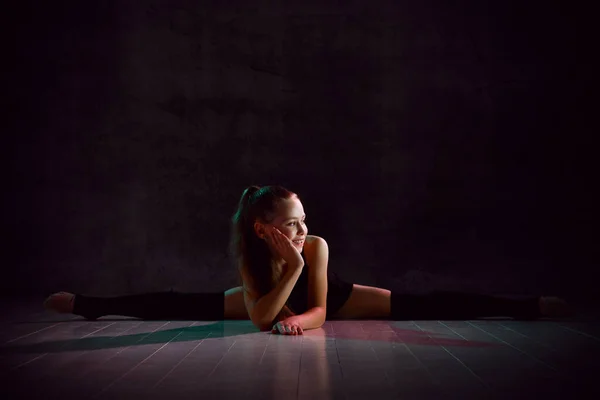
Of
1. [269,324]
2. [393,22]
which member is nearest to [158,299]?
[269,324]

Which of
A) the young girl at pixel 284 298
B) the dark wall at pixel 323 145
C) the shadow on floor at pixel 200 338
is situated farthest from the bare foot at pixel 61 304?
the dark wall at pixel 323 145

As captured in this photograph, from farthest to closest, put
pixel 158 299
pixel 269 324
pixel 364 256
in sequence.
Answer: pixel 364 256 → pixel 158 299 → pixel 269 324

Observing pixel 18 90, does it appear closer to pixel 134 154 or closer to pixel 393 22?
pixel 134 154

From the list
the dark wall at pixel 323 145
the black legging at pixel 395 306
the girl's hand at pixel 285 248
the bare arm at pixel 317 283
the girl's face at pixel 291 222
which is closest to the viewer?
the girl's hand at pixel 285 248

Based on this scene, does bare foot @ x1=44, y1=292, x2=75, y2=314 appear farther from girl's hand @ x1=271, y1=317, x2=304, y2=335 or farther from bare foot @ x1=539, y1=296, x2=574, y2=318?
bare foot @ x1=539, y1=296, x2=574, y2=318

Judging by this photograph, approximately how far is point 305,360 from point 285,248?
2.51 feet

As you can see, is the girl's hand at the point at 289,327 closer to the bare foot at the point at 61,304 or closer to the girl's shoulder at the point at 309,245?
the girl's shoulder at the point at 309,245

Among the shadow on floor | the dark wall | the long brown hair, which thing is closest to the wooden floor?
the shadow on floor

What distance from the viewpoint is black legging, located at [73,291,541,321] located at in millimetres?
3857

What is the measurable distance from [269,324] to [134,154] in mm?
2428

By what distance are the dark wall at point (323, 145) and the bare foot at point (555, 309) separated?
4.62 ft

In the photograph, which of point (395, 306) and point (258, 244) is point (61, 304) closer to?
point (258, 244)

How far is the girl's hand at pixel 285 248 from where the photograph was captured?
10.8 feet

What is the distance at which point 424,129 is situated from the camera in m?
5.38
